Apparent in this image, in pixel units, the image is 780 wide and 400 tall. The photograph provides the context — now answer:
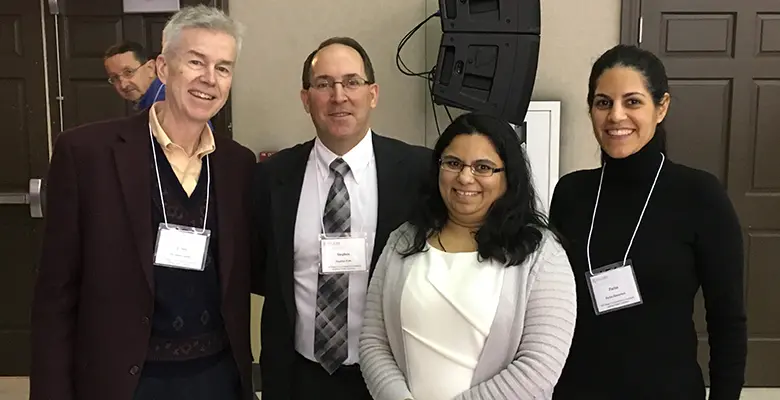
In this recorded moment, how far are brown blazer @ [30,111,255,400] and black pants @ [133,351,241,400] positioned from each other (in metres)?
0.04

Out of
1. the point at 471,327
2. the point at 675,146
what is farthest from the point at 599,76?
the point at 675,146

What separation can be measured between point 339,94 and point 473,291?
72cm

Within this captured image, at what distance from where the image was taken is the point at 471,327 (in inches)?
56.9

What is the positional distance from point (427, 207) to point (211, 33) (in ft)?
2.28

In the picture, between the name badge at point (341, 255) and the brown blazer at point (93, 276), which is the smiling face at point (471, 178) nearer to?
the name badge at point (341, 255)

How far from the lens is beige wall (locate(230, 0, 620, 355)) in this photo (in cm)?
370

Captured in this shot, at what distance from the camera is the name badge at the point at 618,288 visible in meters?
1.65

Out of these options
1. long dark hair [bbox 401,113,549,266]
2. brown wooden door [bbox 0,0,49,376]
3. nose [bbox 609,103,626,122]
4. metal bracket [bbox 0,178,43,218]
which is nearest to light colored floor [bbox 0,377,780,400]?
brown wooden door [bbox 0,0,49,376]

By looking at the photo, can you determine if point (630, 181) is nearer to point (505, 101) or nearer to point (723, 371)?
point (723, 371)

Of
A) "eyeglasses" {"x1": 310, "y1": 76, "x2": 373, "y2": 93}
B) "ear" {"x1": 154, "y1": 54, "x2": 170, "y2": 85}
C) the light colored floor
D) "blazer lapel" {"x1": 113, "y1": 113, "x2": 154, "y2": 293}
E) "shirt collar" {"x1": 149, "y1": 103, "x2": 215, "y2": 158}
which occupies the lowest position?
the light colored floor

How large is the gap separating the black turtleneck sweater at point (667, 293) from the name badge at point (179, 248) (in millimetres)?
975

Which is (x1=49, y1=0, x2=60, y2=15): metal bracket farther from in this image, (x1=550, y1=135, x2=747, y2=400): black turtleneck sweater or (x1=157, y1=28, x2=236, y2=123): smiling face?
(x1=550, y1=135, x2=747, y2=400): black turtleneck sweater

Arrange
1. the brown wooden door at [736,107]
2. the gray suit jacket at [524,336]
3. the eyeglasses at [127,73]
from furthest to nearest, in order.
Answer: the brown wooden door at [736,107] → the eyeglasses at [127,73] → the gray suit jacket at [524,336]

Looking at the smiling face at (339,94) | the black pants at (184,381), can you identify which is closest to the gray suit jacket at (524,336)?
the black pants at (184,381)
